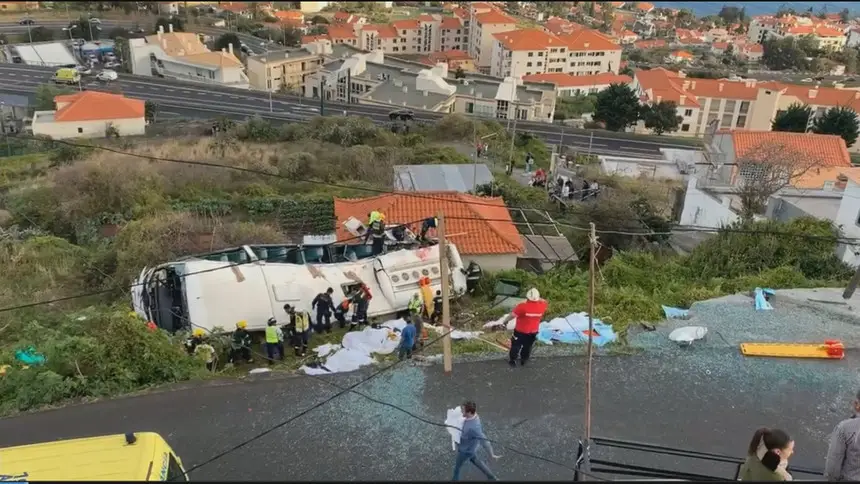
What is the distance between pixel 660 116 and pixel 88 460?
5519cm

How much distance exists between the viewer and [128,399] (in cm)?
786

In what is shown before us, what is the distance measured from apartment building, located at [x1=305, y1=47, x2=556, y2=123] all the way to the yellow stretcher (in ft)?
149

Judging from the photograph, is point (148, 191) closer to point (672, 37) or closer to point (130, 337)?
point (130, 337)

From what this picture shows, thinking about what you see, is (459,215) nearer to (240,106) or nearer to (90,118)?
(90,118)

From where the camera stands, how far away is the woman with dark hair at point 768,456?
4633mm

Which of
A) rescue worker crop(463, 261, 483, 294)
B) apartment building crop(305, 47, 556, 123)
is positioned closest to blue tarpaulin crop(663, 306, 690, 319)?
rescue worker crop(463, 261, 483, 294)

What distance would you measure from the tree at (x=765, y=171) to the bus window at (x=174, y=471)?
16.7 m

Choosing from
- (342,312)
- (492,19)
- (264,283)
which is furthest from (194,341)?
(492,19)

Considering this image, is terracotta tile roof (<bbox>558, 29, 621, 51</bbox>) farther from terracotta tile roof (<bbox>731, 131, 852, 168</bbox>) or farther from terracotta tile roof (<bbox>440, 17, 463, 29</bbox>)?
terracotta tile roof (<bbox>731, 131, 852, 168</bbox>)

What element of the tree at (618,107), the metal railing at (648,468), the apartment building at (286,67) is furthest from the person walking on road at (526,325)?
the apartment building at (286,67)

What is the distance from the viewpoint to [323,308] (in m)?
10.6

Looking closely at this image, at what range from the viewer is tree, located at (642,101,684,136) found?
53625 millimetres

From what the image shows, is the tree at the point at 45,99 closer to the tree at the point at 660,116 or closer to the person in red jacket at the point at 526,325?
the person in red jacket at the point at 526,325

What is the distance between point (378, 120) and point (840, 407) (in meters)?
39.5
